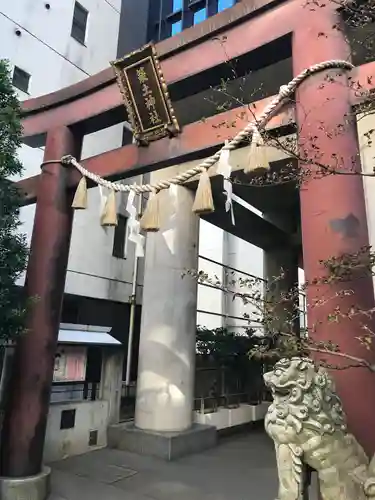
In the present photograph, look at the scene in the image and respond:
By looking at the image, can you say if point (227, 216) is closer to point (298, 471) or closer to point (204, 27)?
point (204, 27)

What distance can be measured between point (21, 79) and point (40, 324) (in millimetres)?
6637

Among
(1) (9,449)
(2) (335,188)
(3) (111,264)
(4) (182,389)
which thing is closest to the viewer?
(2) (335,188)

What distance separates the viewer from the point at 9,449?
4.90 metres

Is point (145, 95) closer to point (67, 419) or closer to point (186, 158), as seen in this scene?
point (186, 158)

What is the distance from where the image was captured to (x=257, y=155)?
12.8ft

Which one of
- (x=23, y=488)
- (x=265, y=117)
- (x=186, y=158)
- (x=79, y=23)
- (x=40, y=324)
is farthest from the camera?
(x=79, y=23)

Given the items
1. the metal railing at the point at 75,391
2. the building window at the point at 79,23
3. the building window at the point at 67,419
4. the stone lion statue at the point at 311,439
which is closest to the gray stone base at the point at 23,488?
the building window at the point at 67,419

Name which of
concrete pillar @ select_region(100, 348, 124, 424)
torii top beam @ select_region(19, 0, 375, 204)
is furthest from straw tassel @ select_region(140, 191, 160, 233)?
concrete pillar @ select_region(100, 348, 124, 424)

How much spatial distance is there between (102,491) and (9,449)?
1406mm

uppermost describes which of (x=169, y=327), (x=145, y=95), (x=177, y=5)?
(x=177, y=5)

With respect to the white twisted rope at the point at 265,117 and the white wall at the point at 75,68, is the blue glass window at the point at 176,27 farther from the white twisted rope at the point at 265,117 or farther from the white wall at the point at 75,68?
the white twisted rope at the point at 265,117

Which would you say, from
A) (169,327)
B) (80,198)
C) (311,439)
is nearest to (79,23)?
(80,198)

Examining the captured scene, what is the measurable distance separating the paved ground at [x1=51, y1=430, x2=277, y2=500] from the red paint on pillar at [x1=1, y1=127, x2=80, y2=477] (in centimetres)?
84

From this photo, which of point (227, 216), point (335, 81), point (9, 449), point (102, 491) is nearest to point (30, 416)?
point (9, 449)
